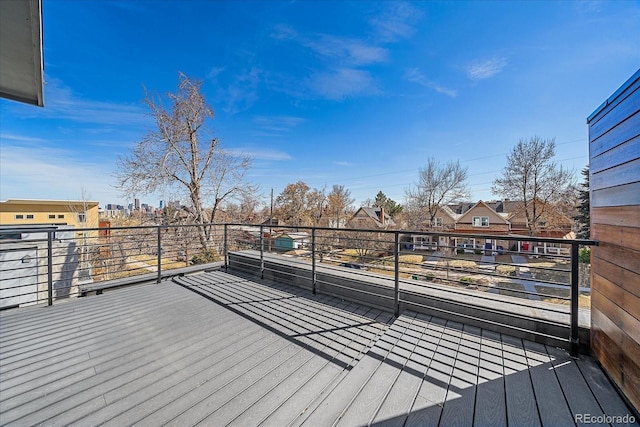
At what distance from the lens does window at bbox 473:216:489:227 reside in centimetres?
1759

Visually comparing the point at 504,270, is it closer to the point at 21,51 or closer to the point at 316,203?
the point at 316,203

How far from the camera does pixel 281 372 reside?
1.59 m

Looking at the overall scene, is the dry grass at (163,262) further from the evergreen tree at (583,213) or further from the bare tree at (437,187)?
the evergreen tree at (583,213)

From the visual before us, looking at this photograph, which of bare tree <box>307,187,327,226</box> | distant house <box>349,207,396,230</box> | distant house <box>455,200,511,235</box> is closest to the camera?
distant house <box>455,200,511,235</box>

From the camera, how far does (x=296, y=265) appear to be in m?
3.47

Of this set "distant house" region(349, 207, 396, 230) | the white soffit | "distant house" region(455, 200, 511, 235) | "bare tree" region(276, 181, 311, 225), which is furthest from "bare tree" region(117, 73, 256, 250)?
"distant house" region(455, 200, 511, 235)

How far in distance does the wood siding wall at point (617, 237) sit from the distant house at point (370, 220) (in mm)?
18671

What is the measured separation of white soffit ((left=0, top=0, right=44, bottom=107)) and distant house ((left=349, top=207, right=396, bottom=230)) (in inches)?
749

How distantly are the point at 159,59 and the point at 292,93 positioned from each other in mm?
4314

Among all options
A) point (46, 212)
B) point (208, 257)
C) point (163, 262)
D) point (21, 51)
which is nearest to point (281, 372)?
point (21, 51)

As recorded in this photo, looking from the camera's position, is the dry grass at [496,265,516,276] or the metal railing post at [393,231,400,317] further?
the dry grass at [496,265,516,276]

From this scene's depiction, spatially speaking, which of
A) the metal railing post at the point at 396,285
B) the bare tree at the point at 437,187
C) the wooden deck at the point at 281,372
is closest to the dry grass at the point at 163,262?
the wooden deck at the point at 281,372

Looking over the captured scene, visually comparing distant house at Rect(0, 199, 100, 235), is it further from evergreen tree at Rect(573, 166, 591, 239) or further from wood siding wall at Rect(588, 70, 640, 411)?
evergreen tree at Rect(573, 166, 591, 239)

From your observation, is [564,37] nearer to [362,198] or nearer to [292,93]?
[292,93]
